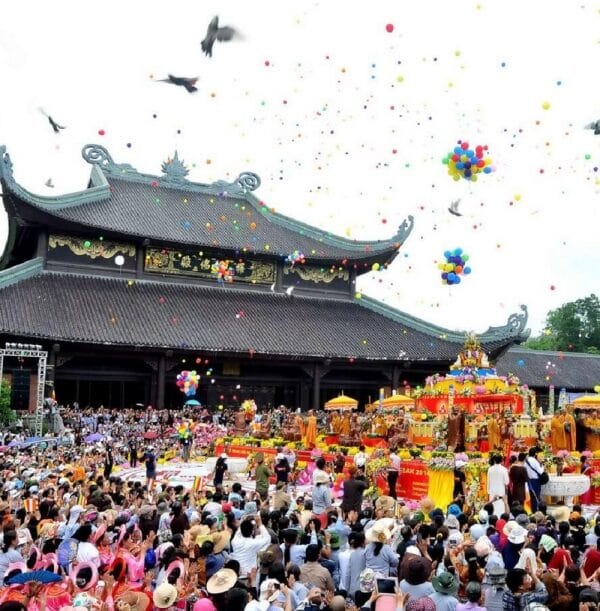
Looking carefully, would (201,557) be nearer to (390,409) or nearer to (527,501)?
(527,501)

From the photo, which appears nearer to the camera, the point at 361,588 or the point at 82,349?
the point at 361,588

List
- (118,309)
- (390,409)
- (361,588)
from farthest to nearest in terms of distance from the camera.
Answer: (118,309)
(390,409)
(361,588)

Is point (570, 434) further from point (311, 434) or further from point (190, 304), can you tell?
point (190, 304)

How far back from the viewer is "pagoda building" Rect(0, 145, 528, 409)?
3212 centimetres

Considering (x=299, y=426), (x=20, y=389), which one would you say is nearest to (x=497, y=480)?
(x=299, y=426)

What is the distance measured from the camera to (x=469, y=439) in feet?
66.3

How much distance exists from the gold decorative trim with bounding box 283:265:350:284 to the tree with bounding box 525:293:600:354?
4173 cm

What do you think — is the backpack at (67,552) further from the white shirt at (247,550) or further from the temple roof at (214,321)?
the temple roof at (214,321)

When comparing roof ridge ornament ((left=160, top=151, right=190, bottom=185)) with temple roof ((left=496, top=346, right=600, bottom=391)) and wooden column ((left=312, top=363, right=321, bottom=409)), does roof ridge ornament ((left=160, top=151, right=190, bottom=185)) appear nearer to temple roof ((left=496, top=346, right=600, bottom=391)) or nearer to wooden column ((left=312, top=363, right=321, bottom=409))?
wooden column ((left=312, top=363, right=321, bottom=409))

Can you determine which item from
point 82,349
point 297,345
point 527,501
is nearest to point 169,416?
point 82,349

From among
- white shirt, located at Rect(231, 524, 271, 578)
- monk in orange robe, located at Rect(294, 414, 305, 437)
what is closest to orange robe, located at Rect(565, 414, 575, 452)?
monk in orange robe, located at Rect(294, 414, 305, 437)

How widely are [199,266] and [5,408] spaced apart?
46.8 ft

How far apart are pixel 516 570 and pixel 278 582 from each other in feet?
6.48

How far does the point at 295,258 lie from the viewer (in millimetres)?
36531
